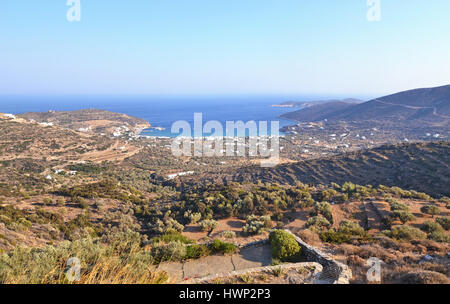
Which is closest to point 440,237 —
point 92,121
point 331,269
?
point 331,269

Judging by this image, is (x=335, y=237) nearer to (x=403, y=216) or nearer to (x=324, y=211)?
(x=324, y=211)

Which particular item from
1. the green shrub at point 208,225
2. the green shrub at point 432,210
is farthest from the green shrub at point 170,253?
the green shrub at point 432,210

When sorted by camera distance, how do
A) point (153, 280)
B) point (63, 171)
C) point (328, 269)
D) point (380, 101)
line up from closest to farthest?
point (153, 280) → point (328, 269) → point (63, 171) → point (380, 101)

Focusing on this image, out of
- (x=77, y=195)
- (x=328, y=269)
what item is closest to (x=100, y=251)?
(x=328, y=269)

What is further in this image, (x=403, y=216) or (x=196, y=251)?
(x=403, y=216)

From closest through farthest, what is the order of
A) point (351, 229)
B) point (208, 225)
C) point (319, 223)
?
point (351, 229) < point (319, 223) < point (208, 225)

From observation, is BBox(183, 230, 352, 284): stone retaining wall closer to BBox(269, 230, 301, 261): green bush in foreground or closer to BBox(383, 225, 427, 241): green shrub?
BBox(269, 230, 301, 261): green bush in foreground
